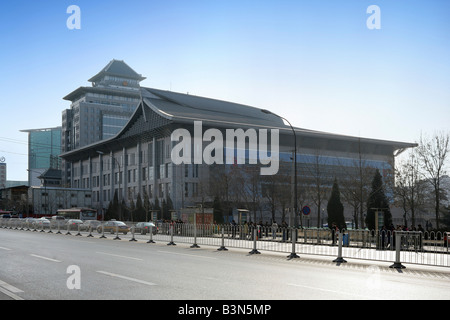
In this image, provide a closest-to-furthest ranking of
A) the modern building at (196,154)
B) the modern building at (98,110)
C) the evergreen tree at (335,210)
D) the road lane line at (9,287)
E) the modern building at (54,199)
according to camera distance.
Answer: the road lane line at (9,287)
the evergreen tree at (335,210)
the modern building at (196,154)
the modern building at (54,199)
the modern building at (98,110)

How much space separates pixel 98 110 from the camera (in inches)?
6476

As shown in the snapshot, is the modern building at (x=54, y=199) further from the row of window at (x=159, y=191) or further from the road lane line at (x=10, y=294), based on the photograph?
the road lane line at (x=10, y=294)

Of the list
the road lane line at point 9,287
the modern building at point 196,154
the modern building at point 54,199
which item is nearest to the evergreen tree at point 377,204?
the modern building at point 196,154

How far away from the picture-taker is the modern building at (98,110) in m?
161

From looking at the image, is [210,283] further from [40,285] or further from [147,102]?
[147,102]

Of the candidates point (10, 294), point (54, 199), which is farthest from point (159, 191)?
point (10, 294)

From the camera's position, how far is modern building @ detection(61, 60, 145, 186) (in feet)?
529

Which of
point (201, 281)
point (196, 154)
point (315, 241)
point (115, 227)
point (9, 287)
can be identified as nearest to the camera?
point (9, 287)

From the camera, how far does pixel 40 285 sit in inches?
433

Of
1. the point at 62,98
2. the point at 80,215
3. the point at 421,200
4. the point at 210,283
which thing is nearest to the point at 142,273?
the point at 210,283

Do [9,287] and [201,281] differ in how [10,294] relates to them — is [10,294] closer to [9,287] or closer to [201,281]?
[9,287]

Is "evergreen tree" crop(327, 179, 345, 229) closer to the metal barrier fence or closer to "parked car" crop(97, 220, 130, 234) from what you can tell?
the metal barrier fence

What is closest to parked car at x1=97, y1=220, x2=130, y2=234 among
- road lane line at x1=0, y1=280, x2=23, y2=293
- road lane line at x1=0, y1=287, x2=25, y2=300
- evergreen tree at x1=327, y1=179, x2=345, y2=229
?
evergreen tree at x1=327, y1=179, x2=345, y2=229
